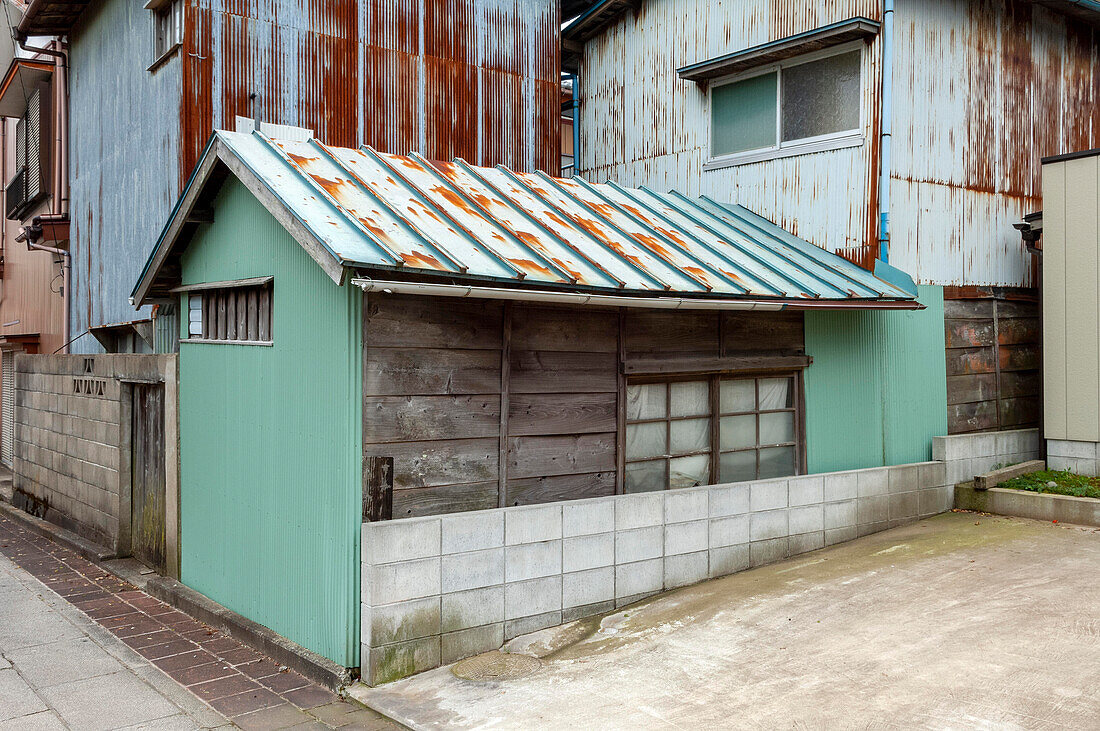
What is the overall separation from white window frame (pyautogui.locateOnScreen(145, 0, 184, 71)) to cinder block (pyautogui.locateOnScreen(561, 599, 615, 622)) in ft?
27.8

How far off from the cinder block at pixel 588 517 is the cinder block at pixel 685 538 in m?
0.68

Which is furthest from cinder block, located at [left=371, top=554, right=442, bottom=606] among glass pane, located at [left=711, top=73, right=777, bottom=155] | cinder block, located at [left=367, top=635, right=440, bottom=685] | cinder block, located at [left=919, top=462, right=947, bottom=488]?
glass pane, located at [left=711, top=73, right=777, bottom=155]

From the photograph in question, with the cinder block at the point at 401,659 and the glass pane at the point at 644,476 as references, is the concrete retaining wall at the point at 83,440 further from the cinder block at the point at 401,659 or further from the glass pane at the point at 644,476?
the glass pane at the point at 644,476

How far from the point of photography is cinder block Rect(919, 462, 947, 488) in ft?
33.4

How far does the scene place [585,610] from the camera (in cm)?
741

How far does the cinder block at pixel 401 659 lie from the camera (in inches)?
251

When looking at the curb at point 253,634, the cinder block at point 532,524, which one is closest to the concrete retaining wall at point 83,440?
the curb at point 253,634

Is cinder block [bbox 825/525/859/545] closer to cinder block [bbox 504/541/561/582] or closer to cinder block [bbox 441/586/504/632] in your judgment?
cinder block [bbox 504/541/561/582]

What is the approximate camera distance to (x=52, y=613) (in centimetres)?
897

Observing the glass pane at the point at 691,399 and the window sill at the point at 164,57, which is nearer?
the glass pane at the point at 691,399

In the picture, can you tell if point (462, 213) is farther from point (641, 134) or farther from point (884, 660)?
point (641, 134)

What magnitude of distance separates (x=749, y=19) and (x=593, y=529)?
25.2 ft

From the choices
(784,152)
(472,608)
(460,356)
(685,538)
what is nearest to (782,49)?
(784,152)

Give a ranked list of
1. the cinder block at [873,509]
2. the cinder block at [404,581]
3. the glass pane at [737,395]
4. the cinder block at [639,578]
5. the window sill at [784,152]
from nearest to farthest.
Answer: the cinder block at [404,581] → the cinder block at [639,578] → the glass pane at [737,395] → the cinder block at [873,509] → the window sill at [784,152]
